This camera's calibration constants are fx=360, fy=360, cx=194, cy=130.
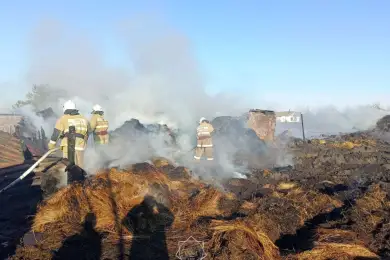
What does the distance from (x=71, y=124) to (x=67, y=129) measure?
0.14m

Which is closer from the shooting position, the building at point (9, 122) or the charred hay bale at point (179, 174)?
the charred hay bale at point (179, 174)

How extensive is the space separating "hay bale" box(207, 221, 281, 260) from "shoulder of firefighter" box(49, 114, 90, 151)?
174 inches

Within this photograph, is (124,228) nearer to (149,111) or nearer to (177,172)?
(177,172)

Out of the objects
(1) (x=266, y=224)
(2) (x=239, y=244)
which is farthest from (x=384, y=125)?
(2) (x=239, y=244)

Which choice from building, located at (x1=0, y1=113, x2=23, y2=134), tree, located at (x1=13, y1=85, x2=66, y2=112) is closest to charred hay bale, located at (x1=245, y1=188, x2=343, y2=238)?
building, located at (x1=0, y1=113, x2=23, y2=134)

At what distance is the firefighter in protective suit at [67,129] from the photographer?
319 inches

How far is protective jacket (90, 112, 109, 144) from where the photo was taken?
9648mm

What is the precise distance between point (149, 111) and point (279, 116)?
12589mm

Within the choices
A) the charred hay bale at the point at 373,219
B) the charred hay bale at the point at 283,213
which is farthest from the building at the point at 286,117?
the charred hay bale at the point at 283,213

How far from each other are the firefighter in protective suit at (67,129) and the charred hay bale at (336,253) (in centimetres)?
560

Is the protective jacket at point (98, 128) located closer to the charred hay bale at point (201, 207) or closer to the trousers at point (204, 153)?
the charred hay bale at point (201, 207)

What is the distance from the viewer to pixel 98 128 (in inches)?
383

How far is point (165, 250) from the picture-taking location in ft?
16.6

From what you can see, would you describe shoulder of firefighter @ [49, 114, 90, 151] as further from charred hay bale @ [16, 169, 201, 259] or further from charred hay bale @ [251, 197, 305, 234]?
charred hay bale @ [251, 197, 305, 234]
